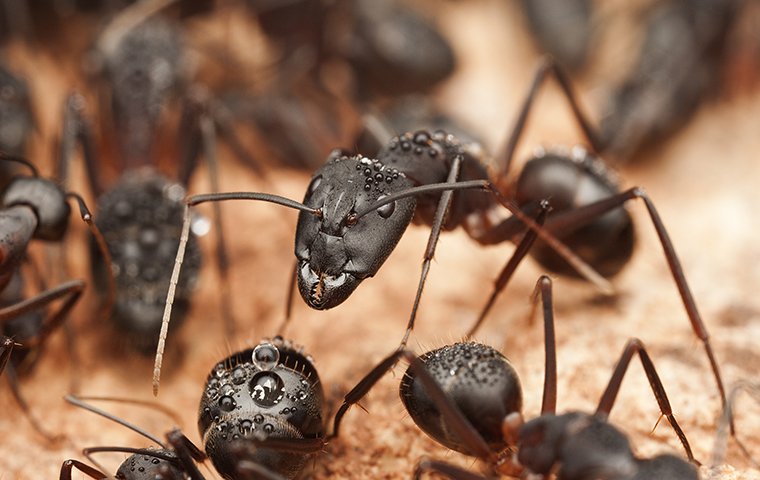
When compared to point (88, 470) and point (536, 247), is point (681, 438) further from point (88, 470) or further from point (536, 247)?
point (88, 470)

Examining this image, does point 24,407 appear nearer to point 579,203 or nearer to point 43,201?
point 43,201

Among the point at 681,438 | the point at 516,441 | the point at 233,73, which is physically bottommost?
the point at 516,441

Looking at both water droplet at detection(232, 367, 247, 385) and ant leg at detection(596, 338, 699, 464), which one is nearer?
ant leg at detection(596, 338, 699, 464)

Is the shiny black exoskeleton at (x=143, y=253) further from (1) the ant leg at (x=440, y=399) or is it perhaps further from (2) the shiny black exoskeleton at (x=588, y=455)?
(2) the shiny black exoskeleton at (x=588, y=455)

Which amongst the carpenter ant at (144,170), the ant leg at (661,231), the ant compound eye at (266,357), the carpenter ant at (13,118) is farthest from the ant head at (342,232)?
the carpenter ant at (13,118)

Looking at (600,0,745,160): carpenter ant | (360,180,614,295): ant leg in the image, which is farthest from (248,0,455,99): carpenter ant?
(360,180,614,295): ant leg

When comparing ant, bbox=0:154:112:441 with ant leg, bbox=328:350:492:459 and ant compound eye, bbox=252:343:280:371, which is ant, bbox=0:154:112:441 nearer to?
ant compound eye, bbox=252:343:280:371

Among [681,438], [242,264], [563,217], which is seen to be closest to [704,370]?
[681,438]
